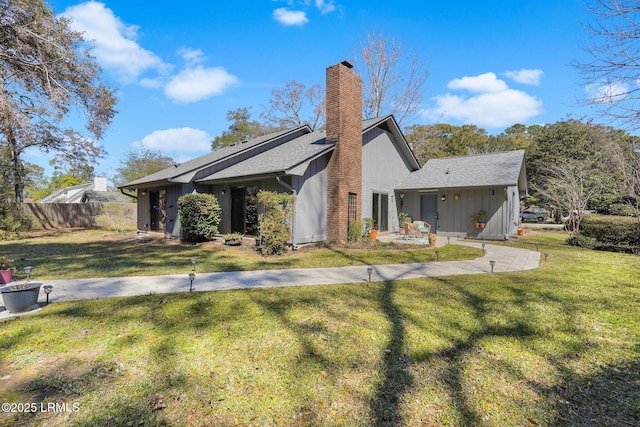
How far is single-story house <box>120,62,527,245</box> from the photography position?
11023 mm

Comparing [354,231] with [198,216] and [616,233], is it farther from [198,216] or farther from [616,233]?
[616,233]

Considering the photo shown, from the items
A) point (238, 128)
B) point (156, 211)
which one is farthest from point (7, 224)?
point (238, 128)

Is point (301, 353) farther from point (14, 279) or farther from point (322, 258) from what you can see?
point (14, 279)

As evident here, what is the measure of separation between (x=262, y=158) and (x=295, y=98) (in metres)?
17.3

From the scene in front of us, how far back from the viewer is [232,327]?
12.4 feet

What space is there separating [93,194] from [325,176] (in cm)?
2888

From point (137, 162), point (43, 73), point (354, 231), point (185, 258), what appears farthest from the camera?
point (137, 162)

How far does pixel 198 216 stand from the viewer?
11.4 m

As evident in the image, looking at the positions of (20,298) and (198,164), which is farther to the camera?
(198,164)

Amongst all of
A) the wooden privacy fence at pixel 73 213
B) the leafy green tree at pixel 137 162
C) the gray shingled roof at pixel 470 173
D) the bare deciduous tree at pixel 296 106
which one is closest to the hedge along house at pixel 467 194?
the gray shingled roof at pixel 470 173

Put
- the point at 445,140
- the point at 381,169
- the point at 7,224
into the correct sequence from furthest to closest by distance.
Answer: the point at 445,140, the point at 381,169, the point at 7,224

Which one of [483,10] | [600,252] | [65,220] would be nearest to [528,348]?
[600,252]

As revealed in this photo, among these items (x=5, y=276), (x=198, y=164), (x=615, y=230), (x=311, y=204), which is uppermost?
(x=198, y=164)

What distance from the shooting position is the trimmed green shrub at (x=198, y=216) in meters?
11.4
